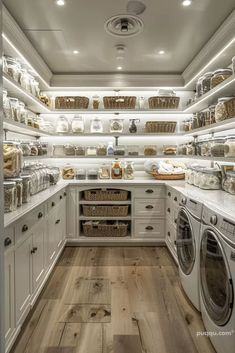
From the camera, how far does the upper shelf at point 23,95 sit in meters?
2.37

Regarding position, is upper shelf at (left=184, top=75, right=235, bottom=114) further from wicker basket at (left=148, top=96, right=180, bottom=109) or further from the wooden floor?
the wooden floor

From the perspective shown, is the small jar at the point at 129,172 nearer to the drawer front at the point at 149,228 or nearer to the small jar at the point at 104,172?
the small jar at the point at 104,172

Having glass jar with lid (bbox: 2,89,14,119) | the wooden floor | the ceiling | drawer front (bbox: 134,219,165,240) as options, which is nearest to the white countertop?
drawer front (bbox: 134,219,165,240)

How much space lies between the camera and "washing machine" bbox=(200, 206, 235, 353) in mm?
1463

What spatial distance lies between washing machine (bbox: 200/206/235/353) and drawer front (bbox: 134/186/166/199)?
1.71 metres

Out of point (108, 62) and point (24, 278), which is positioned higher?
point (108, 62)

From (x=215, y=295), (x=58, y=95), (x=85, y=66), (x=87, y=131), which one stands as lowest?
(x=215, y=295)

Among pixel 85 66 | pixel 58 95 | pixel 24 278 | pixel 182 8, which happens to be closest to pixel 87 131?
pixel 58 95

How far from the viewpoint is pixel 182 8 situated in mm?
2287

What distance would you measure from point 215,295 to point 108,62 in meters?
2.88

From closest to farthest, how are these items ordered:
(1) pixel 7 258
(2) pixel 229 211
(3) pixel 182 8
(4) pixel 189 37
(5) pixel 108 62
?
(1) pixel 7 258 → (2) pixel 229 211 → (3) pixel 182 8 → (4) pixel 189 37 → (5) pixel 108 62

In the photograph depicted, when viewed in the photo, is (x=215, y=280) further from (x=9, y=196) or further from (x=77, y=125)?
(x=77, y=125)

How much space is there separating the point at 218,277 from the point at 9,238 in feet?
4.18

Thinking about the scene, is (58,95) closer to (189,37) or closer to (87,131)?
(87,131)
